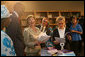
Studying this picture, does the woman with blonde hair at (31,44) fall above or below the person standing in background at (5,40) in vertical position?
below

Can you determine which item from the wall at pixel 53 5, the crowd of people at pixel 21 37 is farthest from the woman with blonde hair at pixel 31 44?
the wall at pixel 53 5

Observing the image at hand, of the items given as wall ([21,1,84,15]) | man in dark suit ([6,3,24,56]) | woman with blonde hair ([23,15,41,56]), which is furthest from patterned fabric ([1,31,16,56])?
wall ([21,1,84,15])

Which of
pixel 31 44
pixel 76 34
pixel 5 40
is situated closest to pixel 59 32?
pixel 31 44

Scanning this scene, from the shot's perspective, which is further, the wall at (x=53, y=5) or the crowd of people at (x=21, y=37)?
the wall at (x=53, y=5)

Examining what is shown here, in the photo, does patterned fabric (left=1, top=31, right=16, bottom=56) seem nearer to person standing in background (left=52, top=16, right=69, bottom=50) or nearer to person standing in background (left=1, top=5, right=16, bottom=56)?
person standing in background (left=1, top=5, right=16, bottom=56)

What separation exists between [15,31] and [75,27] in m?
1.82

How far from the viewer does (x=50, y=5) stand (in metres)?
7.62

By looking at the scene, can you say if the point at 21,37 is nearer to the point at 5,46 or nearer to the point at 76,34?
the point at 5,46

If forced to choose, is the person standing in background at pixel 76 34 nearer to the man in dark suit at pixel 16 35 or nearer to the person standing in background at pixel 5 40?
the man in dark suit at pixel 16 35

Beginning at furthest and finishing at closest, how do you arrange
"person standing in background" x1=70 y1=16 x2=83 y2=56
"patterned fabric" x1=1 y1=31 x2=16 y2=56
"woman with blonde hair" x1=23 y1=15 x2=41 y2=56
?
"person standing in background" x1=70 y1=16 x2=83 y2=56, "woman with blonde hair" x1=23 y1=15 x2=41 y2=56, "patterned fabric" x1=1 y1=31 x2=16 y2=56

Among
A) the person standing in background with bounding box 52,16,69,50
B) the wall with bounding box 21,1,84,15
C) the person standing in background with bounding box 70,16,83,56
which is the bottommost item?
the person standing in background with bounding box 70,16,83,56

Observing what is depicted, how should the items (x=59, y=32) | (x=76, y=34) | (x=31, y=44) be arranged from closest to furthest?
(x=31, y=44) < (x=59, y=32) < (x=76, y=34)

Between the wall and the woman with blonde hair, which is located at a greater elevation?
the wall

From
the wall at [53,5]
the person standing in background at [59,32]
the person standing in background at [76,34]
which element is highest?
the wall at [53,5]
